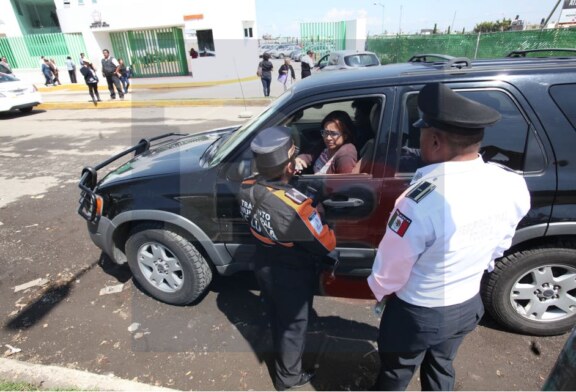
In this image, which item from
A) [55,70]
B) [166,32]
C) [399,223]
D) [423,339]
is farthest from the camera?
[55,70]

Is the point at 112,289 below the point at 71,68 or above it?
below

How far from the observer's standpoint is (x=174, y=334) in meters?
2.82

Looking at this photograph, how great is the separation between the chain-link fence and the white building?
9.15 metres

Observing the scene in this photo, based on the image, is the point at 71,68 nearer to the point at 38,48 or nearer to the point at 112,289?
the point at 38,48

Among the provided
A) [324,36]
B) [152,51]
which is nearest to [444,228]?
[152,51]

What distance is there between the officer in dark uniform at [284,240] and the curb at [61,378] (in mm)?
837

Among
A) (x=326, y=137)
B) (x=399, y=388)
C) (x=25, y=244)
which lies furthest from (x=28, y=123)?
(x=399, y=388)

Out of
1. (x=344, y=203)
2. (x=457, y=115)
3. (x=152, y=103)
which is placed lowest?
(x=152, y=103)

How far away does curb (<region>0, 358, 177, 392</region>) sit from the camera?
233 centimetres

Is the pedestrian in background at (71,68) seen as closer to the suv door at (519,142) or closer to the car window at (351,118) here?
the car window at (351,118)

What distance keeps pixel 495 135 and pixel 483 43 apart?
1703cm

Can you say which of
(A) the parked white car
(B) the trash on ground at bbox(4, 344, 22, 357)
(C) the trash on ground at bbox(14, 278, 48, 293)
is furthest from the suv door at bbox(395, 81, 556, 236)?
(A) the parked white car

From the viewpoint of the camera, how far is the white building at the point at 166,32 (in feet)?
59.8

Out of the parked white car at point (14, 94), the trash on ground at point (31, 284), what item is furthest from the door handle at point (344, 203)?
the parked white car at point (14, 94)
